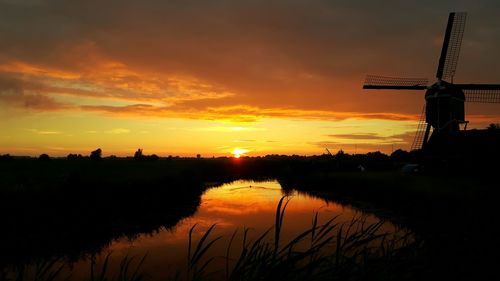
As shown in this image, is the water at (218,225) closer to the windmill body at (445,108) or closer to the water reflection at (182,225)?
the water reflection at (182,225)

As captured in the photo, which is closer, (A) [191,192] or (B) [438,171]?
(B) [438,171]

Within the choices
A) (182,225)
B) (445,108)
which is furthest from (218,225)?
(445,108)

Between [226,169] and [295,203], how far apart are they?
130ft

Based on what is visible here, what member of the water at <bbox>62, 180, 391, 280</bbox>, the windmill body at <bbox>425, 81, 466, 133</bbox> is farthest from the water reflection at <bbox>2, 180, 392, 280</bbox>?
the windmill body at <bbox>425, 81, 466, 133</bbox>

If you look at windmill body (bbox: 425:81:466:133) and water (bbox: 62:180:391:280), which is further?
windmill body (bbox: 425:81:466:133)

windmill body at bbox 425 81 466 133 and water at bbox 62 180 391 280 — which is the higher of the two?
windmill body at bbox 425 81 466 133

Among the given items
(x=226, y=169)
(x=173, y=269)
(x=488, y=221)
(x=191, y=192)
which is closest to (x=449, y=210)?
(x=488, y=221)

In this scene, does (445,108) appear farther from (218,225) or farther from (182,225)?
(182,225)

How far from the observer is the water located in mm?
14678

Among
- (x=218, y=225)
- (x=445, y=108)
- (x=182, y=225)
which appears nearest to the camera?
(x=182, y=225)

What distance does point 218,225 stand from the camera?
22.7 m

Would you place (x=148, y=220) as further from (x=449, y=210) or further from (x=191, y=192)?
(x=449, y=210)

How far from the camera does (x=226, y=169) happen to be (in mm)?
69875

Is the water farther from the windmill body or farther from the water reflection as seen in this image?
the windmill body
